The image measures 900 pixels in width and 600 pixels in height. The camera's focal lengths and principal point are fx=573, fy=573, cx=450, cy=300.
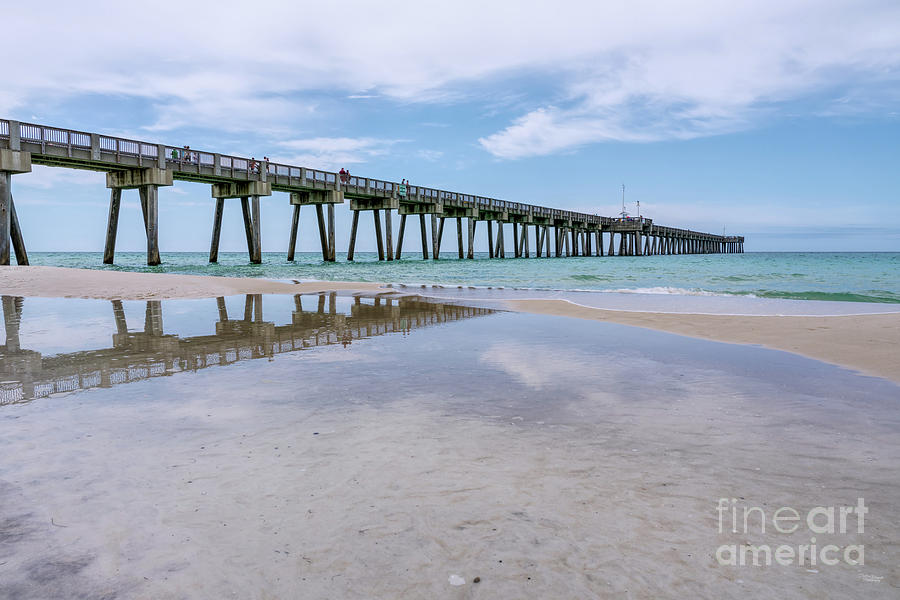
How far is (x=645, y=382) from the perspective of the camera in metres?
5.21

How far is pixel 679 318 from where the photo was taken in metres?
10.7

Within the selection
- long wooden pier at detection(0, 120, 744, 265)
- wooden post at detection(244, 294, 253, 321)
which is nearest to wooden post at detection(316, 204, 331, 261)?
long wooden pier at detection(0, 120, 744, 265)

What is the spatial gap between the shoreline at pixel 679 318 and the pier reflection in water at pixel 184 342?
184 centimetres

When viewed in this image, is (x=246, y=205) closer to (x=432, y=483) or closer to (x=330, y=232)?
(x=330, y=232)

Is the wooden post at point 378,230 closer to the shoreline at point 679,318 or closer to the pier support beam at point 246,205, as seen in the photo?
the pier support beam at point 246,205

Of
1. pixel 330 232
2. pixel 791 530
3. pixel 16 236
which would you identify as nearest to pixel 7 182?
pixel 16 236

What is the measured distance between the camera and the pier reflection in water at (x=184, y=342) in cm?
520

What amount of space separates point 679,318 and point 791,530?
879 centimetres

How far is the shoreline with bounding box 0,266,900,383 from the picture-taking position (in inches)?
277

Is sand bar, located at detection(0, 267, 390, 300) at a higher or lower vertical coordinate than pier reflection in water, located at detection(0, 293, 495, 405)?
higher

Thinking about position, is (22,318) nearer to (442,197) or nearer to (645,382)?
(645,382)

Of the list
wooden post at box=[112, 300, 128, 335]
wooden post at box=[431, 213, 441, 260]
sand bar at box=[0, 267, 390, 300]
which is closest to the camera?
wooden post at box=[112, 300, 128, 335]

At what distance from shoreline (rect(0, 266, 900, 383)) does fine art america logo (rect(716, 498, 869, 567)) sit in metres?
3.96

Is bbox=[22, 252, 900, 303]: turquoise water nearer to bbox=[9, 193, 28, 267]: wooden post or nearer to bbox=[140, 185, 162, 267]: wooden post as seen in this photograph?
bbox=[140, 185, 162, 267]: wooden post
